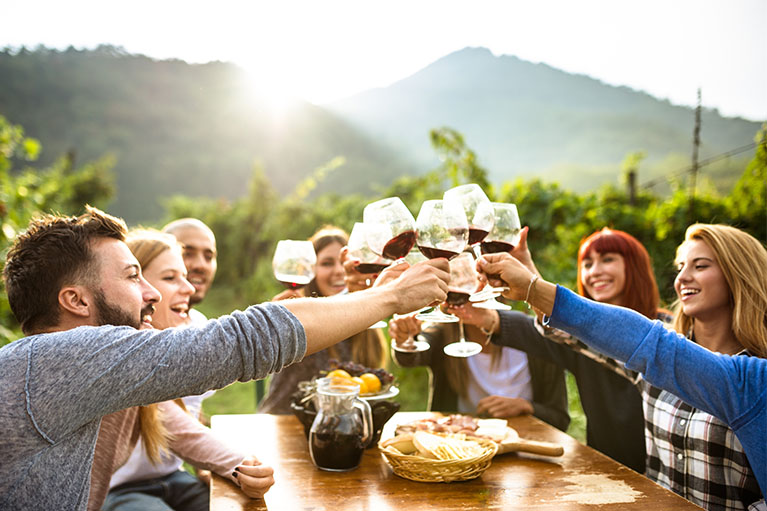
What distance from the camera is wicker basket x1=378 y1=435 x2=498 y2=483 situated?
170cm

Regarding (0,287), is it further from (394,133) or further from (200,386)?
(394,133)

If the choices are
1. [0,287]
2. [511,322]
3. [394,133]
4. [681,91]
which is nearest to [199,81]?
[394,133]

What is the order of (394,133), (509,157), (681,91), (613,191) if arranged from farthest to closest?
1. (394,133)
2. (509,157)
3. (613,191)
4. (681,91)

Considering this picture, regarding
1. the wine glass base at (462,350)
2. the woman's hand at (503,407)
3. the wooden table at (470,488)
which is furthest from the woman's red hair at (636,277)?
the wine glass base at (462,350)

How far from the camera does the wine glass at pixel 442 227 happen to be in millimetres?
1605

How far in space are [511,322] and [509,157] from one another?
9518 millimetres

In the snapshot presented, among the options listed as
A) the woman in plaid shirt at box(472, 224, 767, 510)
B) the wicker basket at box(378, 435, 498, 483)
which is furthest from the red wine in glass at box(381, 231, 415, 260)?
the wicker basket at box(378, 435, 498, 483)

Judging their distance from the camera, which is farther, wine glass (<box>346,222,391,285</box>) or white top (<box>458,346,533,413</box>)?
white top (<box>458,346,533,413</box>)

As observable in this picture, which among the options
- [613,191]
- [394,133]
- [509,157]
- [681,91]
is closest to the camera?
[681,91]

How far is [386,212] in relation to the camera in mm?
1644

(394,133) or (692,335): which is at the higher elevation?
(394,133)

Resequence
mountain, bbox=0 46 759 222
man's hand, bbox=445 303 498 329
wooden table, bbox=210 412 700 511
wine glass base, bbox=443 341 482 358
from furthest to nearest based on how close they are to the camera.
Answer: mountain, bbox=0 46 759 222
man's hand, bbox=445 303 498 329
wine glass base, bbox=443 341 482 358
wooden table, bbox=210 412 700 511

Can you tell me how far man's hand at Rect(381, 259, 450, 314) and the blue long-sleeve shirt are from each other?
429mm

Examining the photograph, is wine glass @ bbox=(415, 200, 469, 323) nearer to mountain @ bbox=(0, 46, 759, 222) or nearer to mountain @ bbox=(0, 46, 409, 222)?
mountain @ bbox=(0, 46, 759, 222)
